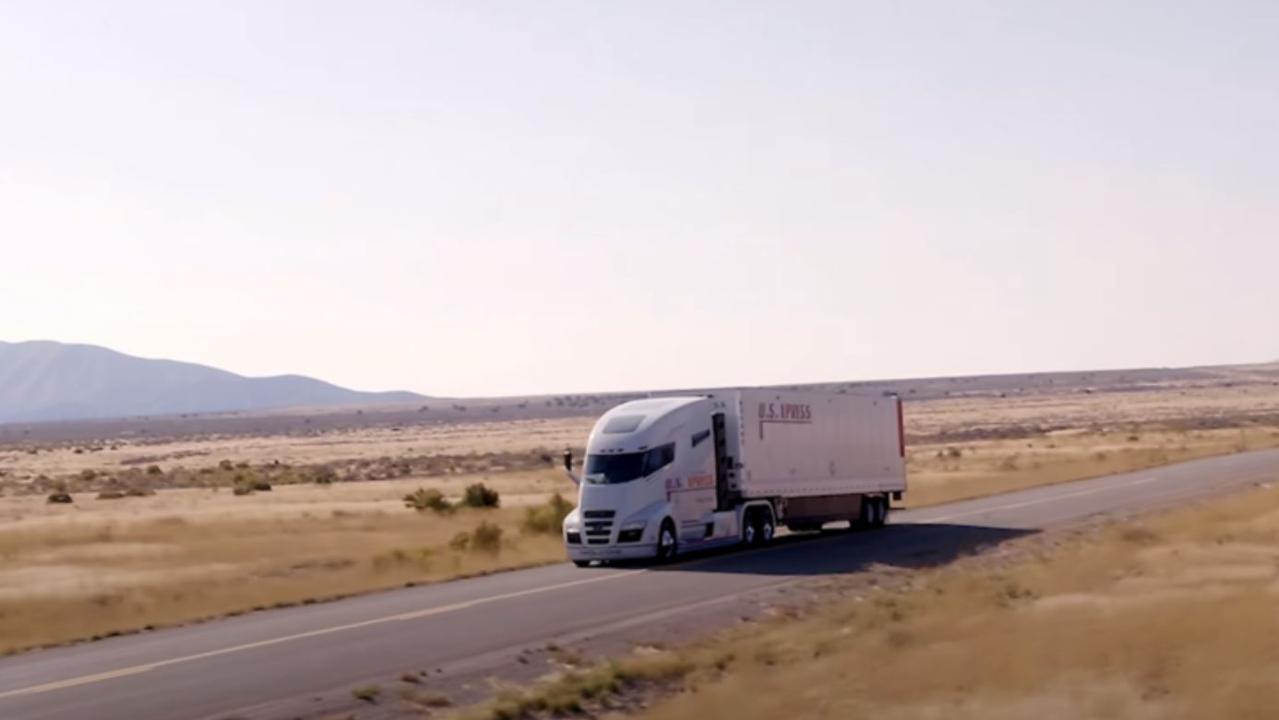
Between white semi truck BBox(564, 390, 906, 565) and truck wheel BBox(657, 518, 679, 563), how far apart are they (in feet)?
0.07

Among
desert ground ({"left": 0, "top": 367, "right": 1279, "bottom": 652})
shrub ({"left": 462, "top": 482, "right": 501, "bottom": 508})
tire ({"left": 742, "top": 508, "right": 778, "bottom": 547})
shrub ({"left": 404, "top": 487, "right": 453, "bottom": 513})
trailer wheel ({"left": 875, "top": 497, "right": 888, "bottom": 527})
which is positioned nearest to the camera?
desert ground ({"left": 0, "top": 367, "right": 1279, "bottom": 652})

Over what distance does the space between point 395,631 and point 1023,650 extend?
10.3 meters

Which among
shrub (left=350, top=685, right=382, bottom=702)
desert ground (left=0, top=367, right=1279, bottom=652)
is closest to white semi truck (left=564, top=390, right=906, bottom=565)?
desert ground (left=0, top=367, right=1279, bottom=652)

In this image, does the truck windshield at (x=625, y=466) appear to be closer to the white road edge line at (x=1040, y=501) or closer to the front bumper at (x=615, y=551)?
the front bumper at (x=615, y=551)

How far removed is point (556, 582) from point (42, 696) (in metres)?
13.5

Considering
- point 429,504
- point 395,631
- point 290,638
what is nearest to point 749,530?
point 395,631

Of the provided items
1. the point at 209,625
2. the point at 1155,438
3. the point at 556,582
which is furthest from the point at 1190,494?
the point at 1155,438

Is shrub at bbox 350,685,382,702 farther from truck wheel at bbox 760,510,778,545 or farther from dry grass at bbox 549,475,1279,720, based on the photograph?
truck wheel at bbox 760,510,778,545

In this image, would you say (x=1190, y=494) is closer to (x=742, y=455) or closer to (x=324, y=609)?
(x=742, y=455)

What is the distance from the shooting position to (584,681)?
59.1ft

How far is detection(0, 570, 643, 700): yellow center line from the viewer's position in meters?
19.8

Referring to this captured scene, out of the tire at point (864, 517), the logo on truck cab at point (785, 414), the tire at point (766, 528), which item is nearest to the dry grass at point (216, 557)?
the tire at point (766, 528)

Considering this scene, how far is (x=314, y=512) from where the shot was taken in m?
56.8

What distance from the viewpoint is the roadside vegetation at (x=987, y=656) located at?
46.3 feet
